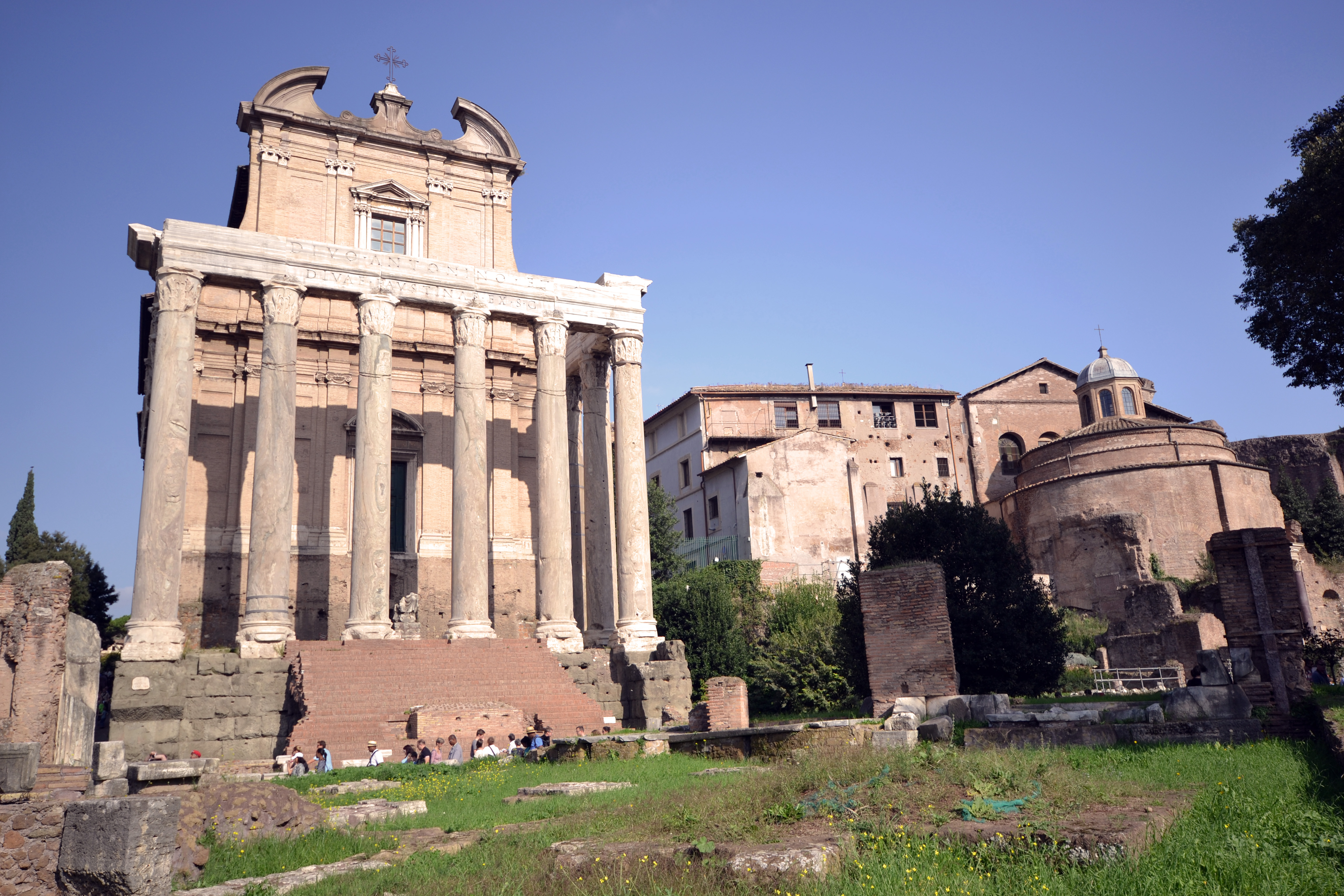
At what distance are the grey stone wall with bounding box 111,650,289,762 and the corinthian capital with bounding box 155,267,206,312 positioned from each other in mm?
7530

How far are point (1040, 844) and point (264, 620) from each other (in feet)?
58.2

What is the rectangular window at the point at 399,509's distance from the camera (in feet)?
87.4

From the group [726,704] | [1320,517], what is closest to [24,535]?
[726,704]

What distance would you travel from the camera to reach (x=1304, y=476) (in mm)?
48281

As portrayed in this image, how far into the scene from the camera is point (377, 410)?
22.5m

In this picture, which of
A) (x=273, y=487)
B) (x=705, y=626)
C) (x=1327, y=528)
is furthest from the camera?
(x=1327, y=528)

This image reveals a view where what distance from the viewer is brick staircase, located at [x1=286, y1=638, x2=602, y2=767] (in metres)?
17.2

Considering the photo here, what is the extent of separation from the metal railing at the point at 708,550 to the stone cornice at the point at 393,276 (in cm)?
1760

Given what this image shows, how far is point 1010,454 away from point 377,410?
3687 cm

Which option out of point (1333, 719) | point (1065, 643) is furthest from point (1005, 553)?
point (1333, 719)

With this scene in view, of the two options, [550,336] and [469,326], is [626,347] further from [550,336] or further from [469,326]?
[469,326]

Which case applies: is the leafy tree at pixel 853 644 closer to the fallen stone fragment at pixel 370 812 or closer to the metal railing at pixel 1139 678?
the metal railing at pixel 1139 678

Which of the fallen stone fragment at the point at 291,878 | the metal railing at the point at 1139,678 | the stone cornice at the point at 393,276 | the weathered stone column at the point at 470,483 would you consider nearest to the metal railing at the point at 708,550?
the metal railing at the point at 1139,678

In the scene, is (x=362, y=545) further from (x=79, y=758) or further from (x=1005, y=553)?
(x=1005, y=553)
